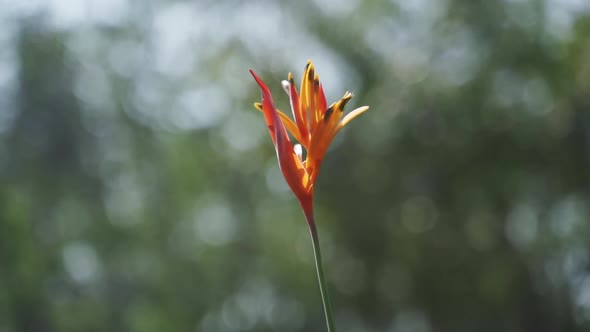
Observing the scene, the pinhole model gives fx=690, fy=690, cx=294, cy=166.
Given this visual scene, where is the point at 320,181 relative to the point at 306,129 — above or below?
above

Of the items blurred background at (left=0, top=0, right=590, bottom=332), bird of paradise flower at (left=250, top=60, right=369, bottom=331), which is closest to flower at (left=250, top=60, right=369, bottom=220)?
bird of paradise flower at (left=250, top=60, right=369, bottom=331)

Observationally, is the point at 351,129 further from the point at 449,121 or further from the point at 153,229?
the point at 153,229

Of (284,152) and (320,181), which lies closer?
(284,152)

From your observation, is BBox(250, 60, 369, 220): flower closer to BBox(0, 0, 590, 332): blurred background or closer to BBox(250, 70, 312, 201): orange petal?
BBox(250, 70, 312, 201): orange petal

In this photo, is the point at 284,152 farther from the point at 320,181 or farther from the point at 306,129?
the point at 320,181

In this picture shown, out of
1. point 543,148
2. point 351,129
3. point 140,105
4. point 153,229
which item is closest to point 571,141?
point 543,148

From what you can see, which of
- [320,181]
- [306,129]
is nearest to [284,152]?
[306,129]

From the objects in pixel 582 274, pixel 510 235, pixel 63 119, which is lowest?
pixel 582 274
